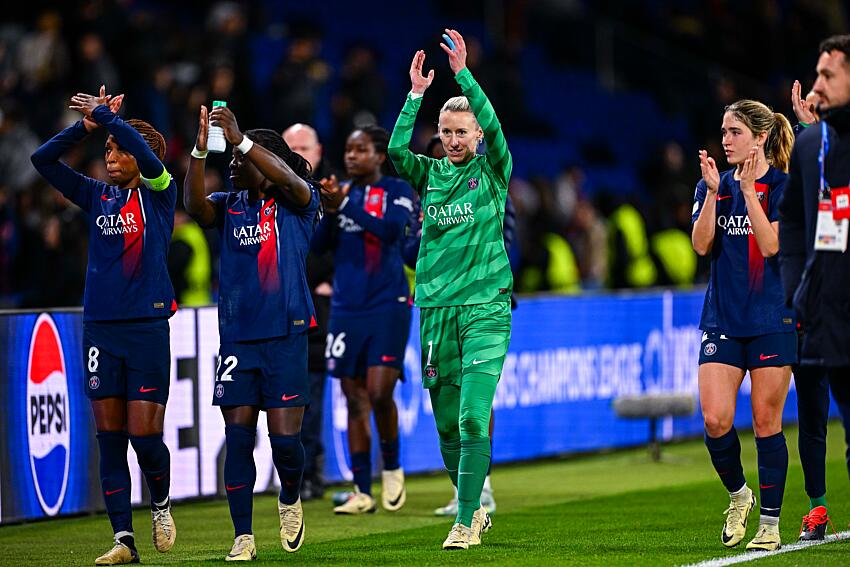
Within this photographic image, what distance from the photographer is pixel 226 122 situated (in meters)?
7.44

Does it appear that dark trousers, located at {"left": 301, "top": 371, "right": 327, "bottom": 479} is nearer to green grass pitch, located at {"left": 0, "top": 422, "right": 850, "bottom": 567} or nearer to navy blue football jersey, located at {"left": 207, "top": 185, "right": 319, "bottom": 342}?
green grass pitch, located at {"left": 0, "top": 422, "right": 850, "bottom": 567}

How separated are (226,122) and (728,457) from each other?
313 cm

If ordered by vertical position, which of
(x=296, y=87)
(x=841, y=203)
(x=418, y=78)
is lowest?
(x=841, y=203)

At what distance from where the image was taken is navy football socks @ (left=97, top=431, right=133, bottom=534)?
7.84 m

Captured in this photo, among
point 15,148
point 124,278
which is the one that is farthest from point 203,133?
point 15,148

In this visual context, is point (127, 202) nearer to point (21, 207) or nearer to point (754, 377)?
point (754, 377)

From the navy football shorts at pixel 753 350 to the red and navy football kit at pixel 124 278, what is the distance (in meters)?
2.89

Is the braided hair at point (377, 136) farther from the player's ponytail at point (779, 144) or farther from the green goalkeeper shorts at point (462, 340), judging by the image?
the player's ponytail at point (779, 144)

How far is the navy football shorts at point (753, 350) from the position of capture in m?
7.71

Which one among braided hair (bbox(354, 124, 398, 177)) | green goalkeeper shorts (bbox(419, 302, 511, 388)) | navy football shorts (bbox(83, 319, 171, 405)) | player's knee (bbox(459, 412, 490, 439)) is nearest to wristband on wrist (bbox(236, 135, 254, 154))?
navy football shorts (bbox(83, 319, 171, 405))

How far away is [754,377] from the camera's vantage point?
25.5 feet

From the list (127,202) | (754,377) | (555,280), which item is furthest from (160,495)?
(555,280)

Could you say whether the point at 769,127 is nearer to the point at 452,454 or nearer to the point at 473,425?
the point at 473,425

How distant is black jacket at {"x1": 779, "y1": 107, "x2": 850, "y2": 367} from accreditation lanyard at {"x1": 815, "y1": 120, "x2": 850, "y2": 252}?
0.03 m
